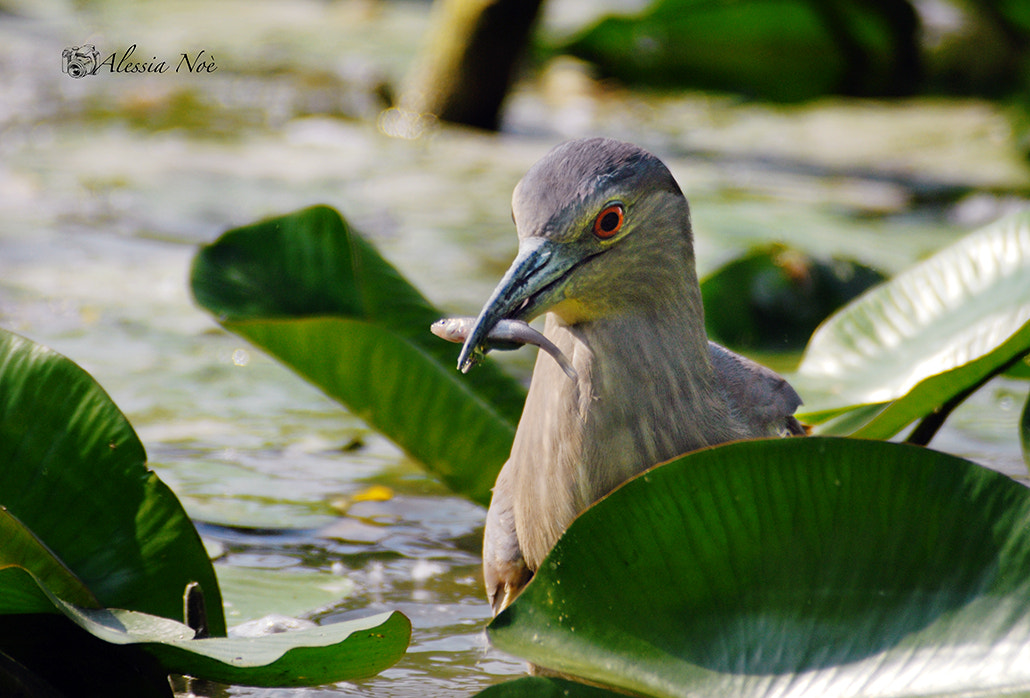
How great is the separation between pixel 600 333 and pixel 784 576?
0.43 metres

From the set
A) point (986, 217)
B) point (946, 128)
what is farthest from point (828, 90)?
point (986, 217)

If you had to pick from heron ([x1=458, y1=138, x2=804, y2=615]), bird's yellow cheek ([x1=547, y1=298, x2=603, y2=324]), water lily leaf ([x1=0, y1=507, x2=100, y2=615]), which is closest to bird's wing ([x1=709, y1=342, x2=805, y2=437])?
heron ([x1=458, y1=138, x2=804, y2=615])

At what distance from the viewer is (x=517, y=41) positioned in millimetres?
5750

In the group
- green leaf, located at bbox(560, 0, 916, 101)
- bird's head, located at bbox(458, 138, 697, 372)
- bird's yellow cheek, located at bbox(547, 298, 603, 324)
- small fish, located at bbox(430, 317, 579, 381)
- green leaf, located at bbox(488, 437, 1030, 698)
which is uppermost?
green leaf, located at bbox(560, 0, 916, 101)

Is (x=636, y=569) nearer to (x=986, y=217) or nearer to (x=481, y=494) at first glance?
(x=481, y=494)

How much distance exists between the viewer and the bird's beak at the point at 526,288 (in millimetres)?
1512

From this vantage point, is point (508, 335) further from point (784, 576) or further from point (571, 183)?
point (784, 576)

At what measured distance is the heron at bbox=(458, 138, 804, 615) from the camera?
1577 millimetres

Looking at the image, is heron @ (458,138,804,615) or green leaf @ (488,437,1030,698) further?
heron @ (458,138,804,615)

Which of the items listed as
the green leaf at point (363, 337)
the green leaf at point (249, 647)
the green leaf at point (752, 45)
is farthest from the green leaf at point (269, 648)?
the green leaf at point (752, 45)

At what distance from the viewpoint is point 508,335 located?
4.93 feet

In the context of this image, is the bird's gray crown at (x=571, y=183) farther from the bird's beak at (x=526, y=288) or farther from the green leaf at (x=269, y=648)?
the green leaf at (x=269, y=648)

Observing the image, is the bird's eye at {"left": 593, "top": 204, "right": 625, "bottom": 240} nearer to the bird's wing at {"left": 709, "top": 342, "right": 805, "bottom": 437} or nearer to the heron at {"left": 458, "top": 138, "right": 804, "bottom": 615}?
the heron at {"left": 458, "top": 138, "right": 804, "bottom": 615}

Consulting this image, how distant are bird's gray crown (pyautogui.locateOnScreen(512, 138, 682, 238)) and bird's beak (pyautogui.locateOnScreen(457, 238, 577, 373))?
0.09 feet
